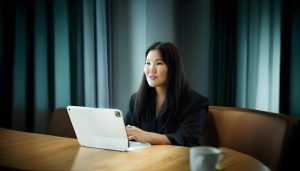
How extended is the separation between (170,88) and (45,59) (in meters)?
1.04

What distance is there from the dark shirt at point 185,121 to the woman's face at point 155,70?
13 cm

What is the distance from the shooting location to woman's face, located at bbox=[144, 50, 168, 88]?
2234 mm

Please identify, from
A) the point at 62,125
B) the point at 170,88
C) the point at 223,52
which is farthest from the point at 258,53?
the point at 62,125

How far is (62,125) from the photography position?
7.78 feet

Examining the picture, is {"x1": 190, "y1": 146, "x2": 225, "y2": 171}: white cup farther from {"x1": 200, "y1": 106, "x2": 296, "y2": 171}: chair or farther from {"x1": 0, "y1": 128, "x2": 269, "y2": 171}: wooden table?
{"x1": 200, "y1": 106, "x2": 296, "y2": 171}: chair

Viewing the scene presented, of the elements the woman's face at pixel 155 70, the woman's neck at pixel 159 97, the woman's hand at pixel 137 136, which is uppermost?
the woman's face at pixel 155 70

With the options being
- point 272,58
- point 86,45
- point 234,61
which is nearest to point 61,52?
point 86,45

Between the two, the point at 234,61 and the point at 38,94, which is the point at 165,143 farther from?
the point at 234,61

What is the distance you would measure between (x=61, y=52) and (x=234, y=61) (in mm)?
1316

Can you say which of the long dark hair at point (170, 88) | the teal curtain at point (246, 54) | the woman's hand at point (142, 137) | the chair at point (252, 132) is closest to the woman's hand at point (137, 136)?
the woman's hand at point (142, 137)

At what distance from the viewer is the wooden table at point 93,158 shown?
1404 millimetres

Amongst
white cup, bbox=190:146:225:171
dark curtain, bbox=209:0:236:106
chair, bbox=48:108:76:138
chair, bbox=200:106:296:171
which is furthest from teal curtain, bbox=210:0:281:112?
white cup, bbox=190:146:225:171

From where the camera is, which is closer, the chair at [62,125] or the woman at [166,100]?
the woman at [166,100]

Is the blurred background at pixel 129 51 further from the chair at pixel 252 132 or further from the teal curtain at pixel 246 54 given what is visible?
the chair at pixel 252 132
